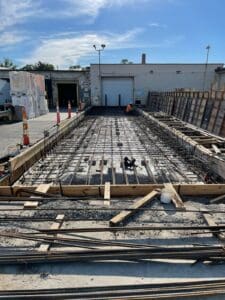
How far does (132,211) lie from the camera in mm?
3855

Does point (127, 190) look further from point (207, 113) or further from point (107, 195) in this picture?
point (207, 113)

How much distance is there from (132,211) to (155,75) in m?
24.3

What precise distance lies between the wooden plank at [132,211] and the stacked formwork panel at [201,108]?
6075mm

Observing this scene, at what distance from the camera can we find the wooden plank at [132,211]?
3.57 m

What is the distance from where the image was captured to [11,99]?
55.0 feet

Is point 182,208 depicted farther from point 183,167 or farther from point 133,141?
point 133,141

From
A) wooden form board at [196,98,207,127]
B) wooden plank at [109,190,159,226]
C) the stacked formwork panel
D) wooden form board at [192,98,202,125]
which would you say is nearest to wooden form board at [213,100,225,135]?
the stacked formwork panel

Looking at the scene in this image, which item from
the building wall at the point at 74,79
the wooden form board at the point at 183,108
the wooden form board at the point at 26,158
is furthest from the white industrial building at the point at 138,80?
the wooden form board at the point at 26,158

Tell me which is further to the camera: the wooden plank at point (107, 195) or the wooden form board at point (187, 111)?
the wooden form board at point (187, 111)

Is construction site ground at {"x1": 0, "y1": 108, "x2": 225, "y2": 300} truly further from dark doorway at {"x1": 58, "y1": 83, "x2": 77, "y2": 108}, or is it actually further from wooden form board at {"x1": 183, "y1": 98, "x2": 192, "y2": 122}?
dark doorway at {"x1": 58, "y1": 83, "x2": 77, "y2": 108}

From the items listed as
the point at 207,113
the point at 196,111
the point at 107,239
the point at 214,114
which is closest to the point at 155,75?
the point at 196,111

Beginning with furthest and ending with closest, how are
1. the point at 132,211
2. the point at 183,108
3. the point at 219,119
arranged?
the point at 183,108 → the point at 219,119 → the point at 132,211

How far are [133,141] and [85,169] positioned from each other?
375 cm

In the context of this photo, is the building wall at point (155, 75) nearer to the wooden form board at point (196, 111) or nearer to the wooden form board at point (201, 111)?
the wooden form board at point (196, 111)
